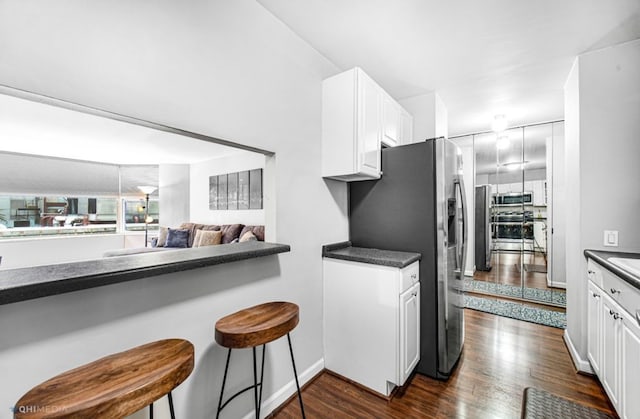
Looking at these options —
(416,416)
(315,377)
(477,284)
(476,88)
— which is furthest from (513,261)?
(315,377)

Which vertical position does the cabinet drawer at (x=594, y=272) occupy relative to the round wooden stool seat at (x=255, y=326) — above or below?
above

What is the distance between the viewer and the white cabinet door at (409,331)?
1.82 m

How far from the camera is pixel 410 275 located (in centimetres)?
194

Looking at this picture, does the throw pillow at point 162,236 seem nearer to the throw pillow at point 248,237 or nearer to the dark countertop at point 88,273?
the throw pillow at point 248,237

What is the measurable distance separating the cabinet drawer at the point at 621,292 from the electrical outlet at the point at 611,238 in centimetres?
55

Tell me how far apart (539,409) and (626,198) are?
1.72 m

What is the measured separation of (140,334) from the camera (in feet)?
3.67

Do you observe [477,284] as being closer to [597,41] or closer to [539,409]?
[539,409]

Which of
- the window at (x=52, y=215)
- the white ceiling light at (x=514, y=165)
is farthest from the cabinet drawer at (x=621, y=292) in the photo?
the window at (x=52, y=215)

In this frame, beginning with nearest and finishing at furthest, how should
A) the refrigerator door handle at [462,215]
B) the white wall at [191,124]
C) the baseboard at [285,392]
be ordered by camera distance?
the white wall at [191,124], the baseboard at [285,392], the refrigerator door handle at [462,215]

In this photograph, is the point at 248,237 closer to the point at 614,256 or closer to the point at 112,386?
the point at 112,386

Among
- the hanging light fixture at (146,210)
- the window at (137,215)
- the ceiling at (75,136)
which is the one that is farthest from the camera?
the hanging light fixture at (146,210)

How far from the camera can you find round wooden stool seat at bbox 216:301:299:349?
3.80 feet

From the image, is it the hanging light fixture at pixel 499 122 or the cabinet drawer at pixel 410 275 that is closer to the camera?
the cabinet drawer at pixel 410 275
